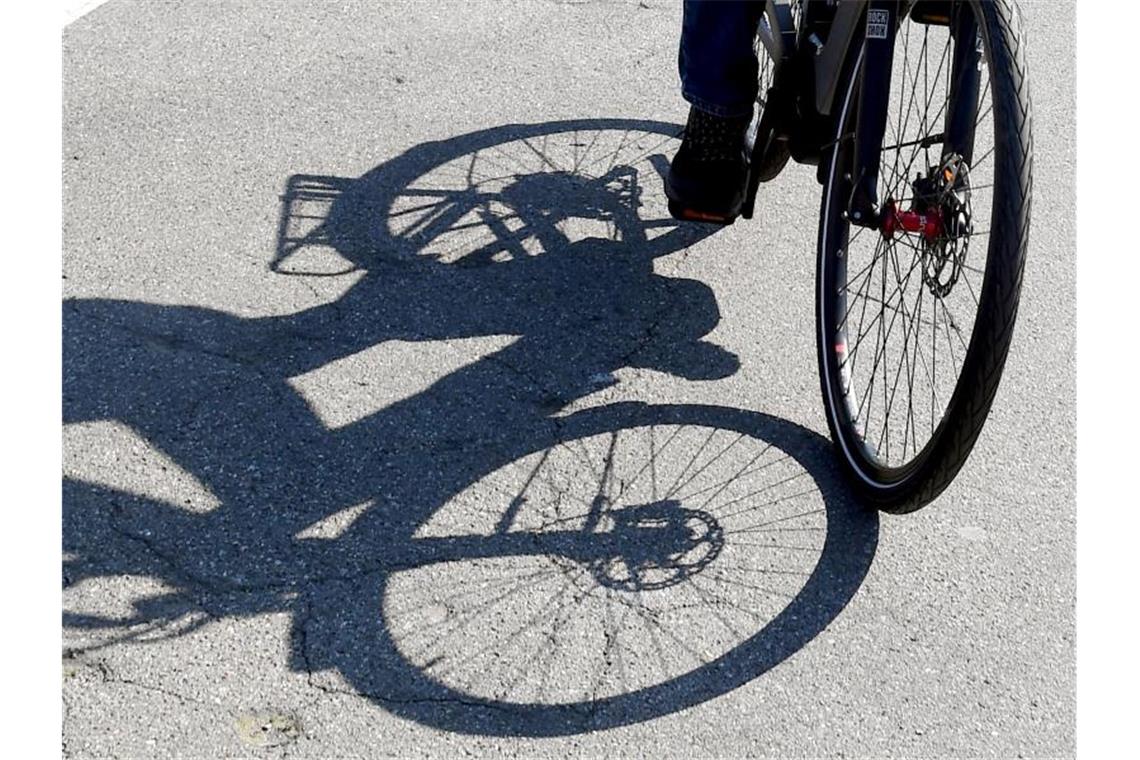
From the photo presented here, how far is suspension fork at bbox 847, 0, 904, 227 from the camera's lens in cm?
335

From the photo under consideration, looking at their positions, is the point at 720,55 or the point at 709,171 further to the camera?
the point at 709,171

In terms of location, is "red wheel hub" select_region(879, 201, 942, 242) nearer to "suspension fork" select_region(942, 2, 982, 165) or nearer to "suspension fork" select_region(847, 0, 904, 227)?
"suspension fork" select_region(847, 0, 904, 227)

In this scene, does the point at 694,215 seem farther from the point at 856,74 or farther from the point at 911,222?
the point at 911,222

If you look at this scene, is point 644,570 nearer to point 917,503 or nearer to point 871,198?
point 917,503

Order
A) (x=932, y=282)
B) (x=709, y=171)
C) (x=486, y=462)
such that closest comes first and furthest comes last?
1. (x=932, y=282)
2. (x=486, y=462)
3. (x=709, y=171)

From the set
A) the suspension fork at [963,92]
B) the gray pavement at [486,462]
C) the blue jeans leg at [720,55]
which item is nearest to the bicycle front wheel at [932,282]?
the suspension fork at [963,92]

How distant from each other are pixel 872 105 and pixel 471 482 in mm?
1292

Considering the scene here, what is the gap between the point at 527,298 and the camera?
14.1ft

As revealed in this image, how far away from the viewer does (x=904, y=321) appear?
391 cm

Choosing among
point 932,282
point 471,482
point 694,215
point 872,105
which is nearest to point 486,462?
point 471,482

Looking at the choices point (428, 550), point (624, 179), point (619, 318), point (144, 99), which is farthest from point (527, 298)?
point (144, 99)

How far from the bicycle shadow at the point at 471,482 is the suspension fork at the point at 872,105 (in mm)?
650

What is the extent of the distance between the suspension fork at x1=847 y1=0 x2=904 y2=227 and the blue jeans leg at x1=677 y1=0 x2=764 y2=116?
15.6 inches

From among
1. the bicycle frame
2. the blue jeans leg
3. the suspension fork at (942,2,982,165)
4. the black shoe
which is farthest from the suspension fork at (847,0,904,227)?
the black shoe
